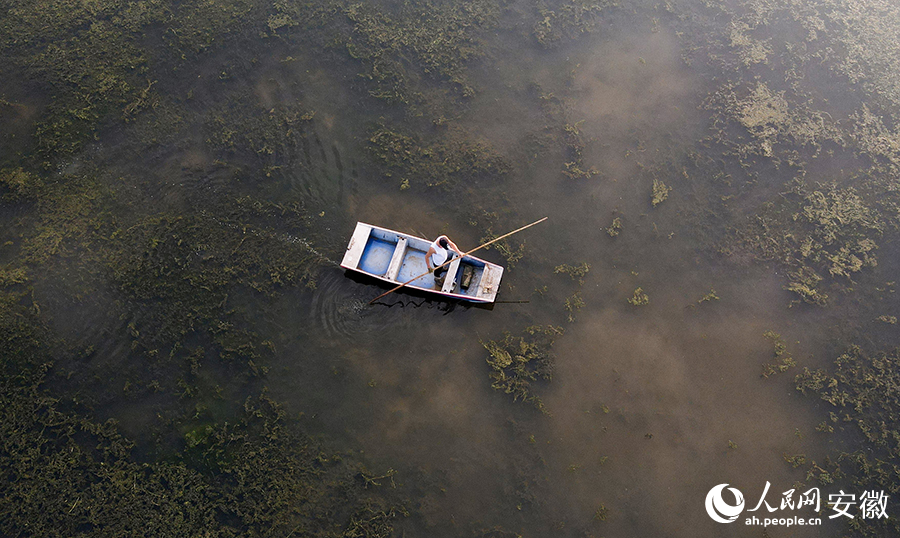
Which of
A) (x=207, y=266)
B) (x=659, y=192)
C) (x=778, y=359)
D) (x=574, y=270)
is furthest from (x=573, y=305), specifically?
(x=207, y=266)

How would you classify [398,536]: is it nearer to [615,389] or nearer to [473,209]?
[615,389]

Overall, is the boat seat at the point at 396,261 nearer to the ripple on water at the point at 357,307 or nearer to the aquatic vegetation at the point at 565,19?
the ripple on water at the point at 357,307

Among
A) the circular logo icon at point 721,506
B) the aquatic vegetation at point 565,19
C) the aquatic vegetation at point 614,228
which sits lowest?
the circular logo icon at point 721,506

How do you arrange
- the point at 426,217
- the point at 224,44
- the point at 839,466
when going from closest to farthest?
1. the point at 839,466
2. the point at 426,217
3. the point at 224,44

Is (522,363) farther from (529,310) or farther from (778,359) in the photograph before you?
(778,359)

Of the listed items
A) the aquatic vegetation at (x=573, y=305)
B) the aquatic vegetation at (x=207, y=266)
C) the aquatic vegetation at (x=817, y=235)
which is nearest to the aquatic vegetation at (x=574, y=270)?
the aquatic vegetation at (x=573, y=305)

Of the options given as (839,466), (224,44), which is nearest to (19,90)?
(224,44)
